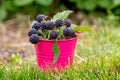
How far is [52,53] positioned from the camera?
256cm

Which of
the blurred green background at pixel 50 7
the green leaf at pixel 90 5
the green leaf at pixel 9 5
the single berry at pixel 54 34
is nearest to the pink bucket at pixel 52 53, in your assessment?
the single berry at pixel 54 34

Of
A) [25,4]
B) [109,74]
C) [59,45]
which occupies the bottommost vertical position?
[109,74]

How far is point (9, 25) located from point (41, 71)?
8.65 feet

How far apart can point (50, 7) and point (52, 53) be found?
264 cm

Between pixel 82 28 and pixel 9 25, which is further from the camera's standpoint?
pixel 9 25

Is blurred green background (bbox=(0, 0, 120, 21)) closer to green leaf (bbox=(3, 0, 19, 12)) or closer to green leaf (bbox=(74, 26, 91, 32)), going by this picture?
green leaf (bbox=(3, 0, 19, 12))

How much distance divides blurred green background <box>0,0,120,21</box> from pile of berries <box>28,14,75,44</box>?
226cm

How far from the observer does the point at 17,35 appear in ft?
15.6

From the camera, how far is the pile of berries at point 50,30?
251 centimetres

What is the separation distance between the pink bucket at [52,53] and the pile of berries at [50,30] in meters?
0.04

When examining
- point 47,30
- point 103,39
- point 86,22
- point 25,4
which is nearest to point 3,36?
point 25,4

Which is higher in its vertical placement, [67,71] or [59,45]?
[59,45]

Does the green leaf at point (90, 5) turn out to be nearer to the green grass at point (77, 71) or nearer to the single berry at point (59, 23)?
the green grass at point (77, 71)

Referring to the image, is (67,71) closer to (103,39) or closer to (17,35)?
(103,39)
